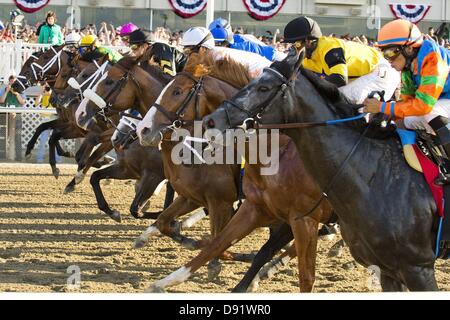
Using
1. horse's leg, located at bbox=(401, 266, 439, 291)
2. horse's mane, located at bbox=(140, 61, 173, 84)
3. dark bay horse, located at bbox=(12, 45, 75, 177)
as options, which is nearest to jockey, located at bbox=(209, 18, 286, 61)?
horse's mane, located at bbox=(140, 61, 173, 84)

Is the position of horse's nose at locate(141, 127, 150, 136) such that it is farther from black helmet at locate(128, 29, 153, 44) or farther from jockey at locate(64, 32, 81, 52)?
jockey at locate(64, 32, 81, 52)

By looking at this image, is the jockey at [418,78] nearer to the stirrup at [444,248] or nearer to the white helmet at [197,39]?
the stirrup at [444,248]

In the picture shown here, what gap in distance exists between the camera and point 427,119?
4.63m

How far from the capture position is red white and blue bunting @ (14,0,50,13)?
16.9 metres

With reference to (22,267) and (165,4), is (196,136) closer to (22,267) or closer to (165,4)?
(22,267)

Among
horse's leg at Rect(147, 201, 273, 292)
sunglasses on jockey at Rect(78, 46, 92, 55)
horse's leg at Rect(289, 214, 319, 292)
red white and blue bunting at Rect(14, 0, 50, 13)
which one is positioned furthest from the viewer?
red white and blue bunting at Rect(14, 0, 50, 13)

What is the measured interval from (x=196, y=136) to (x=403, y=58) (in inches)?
70.6

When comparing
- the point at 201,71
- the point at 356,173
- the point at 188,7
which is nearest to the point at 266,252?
the point at 356,173

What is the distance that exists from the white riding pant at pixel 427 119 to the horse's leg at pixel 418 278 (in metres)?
0.75

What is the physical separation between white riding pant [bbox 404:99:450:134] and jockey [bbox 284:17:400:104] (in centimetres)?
90

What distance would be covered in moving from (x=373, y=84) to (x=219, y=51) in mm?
1084

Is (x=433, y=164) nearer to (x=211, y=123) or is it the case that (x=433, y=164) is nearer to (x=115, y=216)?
(x=211, y=123)
